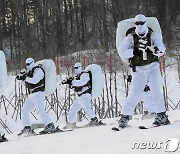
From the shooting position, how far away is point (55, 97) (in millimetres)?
20672

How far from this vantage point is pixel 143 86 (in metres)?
7.54

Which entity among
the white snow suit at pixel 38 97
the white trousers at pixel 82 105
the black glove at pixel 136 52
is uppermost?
the black glove at pixel 136 52

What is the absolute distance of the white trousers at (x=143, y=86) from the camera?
7484 mm

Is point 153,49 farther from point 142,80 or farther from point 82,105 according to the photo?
point 82,105

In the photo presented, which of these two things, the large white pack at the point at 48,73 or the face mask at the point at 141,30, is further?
the large white pack at the point at 48,73

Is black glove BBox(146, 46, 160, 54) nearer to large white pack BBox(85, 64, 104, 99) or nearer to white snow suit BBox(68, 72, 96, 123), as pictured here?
white snow suit BBox(68, 72, 96, 123)

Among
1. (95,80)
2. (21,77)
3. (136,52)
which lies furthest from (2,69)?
(95,80)

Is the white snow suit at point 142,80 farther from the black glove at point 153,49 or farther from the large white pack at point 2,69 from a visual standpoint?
the large white pack at point 2,69

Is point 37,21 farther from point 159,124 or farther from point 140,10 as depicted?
point 159,124

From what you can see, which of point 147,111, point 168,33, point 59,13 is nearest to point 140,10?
point 168,33

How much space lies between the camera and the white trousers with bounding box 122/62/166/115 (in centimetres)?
748

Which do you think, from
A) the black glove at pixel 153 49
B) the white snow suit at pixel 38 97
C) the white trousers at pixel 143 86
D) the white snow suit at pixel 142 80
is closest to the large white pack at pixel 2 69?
the white snow suit at pixel 38 97

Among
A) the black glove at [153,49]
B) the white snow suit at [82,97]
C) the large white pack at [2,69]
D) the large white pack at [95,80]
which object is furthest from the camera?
the large white pack at [95,80]

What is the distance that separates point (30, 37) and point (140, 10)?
830 centimetres
